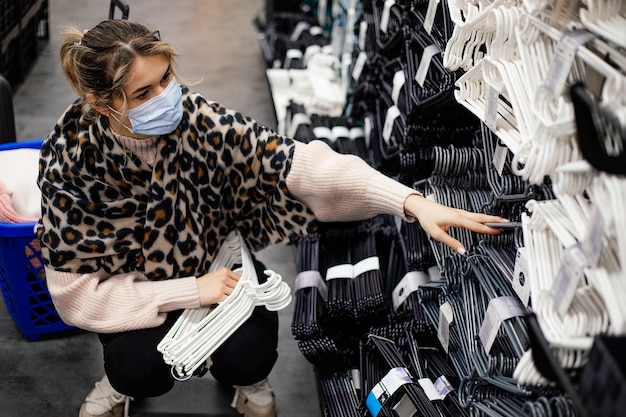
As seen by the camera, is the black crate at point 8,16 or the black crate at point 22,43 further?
the black crate at point 22,43

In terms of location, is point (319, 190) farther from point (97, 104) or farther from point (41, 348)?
point (41, 348)

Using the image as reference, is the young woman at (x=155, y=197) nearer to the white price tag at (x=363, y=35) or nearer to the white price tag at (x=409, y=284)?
the white price tag at (x=409, y=284)

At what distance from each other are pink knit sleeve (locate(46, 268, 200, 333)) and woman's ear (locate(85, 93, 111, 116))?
0.50 m

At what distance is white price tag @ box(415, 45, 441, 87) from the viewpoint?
2426 mm

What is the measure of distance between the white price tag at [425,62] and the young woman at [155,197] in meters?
0.51

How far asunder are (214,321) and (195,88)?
3.30 meters

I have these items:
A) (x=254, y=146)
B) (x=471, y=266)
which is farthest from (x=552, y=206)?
(x=254, y=146)

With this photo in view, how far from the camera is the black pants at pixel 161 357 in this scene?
221 cm

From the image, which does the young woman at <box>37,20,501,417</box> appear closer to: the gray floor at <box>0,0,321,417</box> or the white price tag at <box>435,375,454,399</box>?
the gray floor at <box>0,0,321,417</box>

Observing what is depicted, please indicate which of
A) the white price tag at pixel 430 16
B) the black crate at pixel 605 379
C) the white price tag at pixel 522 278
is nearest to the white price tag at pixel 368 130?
the white price tag at pixel 430 16

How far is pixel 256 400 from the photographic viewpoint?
2514 mm

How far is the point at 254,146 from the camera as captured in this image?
87.8 inches

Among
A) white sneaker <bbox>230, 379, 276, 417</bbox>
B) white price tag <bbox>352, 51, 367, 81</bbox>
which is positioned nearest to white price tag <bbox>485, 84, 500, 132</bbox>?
white sneaker <bbox>230, 379, 276, 417</bbox>

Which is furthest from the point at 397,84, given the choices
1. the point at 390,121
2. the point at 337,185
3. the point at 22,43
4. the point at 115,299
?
the point at 22,43
